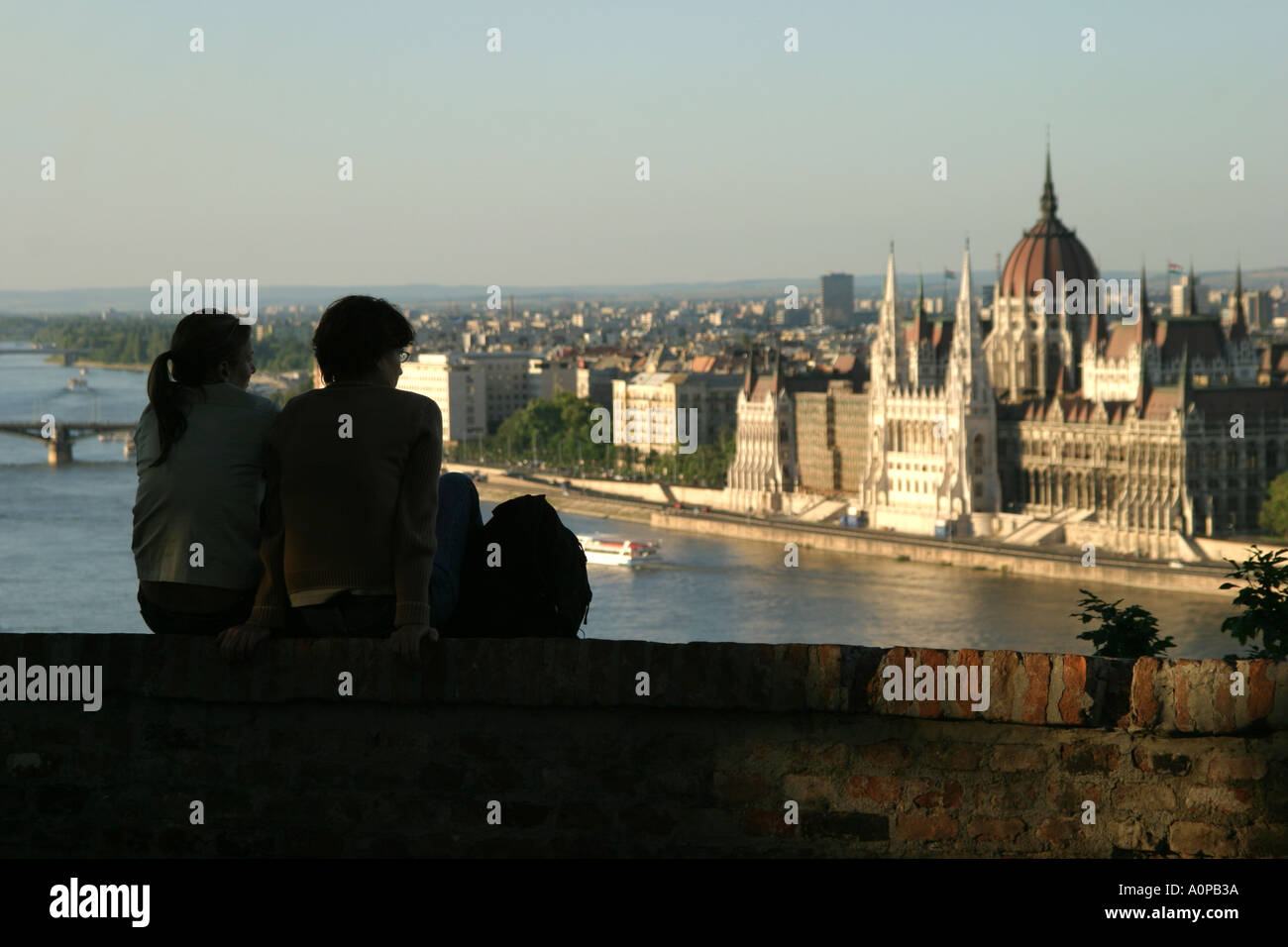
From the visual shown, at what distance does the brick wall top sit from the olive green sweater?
0.10 meters

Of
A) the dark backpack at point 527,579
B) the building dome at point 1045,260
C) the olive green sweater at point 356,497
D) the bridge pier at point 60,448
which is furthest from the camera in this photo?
the bridge pier at point 60,448

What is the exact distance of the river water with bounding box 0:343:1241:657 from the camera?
2670 centimetres

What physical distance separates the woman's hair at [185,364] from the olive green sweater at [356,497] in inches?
7.6

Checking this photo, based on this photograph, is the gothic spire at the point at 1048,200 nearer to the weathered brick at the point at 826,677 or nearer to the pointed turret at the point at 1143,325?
the pointed turret at the point at 1143,325

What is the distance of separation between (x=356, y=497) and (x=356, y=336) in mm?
248

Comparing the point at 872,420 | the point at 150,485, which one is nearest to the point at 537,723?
the point at 150,485

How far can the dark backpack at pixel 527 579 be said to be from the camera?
3438 millimetres

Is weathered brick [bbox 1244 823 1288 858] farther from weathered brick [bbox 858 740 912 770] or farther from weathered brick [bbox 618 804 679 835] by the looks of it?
weathered brick [bbox 618 804 679 835]

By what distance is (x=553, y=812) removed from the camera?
3.30 meters

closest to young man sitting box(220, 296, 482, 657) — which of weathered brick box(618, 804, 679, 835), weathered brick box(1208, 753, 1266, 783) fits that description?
weathered brick box(618, 804, 679, 835)

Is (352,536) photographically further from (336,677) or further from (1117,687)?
(1117,687)

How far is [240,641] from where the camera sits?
334 centimetres

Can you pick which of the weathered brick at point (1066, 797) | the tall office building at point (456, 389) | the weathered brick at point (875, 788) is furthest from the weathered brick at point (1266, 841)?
the tall office building at point (456, 389)

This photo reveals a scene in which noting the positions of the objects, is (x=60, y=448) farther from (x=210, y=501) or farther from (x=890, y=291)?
(x=210, y=501)
